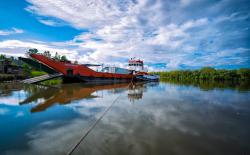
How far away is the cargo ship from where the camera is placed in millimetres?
18312

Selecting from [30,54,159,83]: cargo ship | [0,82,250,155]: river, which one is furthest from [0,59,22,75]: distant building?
[0,82,250,155]: river

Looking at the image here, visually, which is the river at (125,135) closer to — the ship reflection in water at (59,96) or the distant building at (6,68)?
the ship reflection in water at (59,96)

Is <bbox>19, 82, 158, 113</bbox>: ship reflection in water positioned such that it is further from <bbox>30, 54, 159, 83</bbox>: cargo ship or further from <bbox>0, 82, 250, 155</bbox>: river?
<bbox>30, 54, 159, 83</bbox>: cargo ship

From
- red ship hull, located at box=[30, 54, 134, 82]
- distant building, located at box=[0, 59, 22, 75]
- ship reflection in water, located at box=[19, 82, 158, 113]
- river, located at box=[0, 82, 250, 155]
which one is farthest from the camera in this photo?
distant building, located at box=[0, 59, 22, 75]

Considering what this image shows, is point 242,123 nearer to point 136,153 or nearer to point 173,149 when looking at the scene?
point 173,149

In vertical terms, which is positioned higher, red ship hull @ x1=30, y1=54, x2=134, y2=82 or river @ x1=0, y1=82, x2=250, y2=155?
red ship hull @ x1=30, y1=54, x2=134, y2=82

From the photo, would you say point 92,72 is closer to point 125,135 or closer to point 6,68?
point 6,68

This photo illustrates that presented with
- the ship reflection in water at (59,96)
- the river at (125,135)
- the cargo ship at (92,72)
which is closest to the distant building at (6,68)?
the cargo ship at (92,72)

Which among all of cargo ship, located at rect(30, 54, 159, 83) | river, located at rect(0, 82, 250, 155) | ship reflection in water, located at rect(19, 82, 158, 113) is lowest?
river, located at rect(0, 82, 250, 155)

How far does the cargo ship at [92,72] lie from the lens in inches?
721

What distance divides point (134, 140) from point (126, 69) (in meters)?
29.4

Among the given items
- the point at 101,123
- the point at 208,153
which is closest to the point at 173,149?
the point at 208,153

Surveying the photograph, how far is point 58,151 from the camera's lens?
298 centimetres

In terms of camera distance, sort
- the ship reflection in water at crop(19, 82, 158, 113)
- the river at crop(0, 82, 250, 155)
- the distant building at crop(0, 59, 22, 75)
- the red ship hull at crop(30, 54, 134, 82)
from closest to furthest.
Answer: the river at crop(0, 82, 250, 155), the ship reflection in water at crop(19, 82, 158, 113), the red ship hull at crop(30, 54, 134, 82), the distant building at crop(0, 59, 22, 75)
